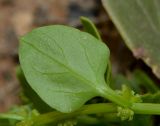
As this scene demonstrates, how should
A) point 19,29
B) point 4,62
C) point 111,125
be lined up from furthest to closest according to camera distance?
point 19,29 < point 4,62 < point 111,125

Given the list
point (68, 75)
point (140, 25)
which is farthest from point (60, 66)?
point (140, 25)

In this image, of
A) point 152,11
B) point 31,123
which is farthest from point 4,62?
point 31,123

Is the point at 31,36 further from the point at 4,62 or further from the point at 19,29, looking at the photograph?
the point at 19,29

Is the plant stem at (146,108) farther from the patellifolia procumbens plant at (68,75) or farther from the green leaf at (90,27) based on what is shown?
the green leaf at (90,27)

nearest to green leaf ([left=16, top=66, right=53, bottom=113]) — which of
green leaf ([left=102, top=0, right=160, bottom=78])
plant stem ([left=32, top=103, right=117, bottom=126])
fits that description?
plant stem ([left=32, top=103, right=117, bottom=126])

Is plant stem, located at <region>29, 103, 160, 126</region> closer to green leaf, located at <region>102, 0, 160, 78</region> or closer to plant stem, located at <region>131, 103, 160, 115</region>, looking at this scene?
plant stem, located at <region>131, 103, 160, 115</region>

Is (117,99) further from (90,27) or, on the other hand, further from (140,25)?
(140,25)
